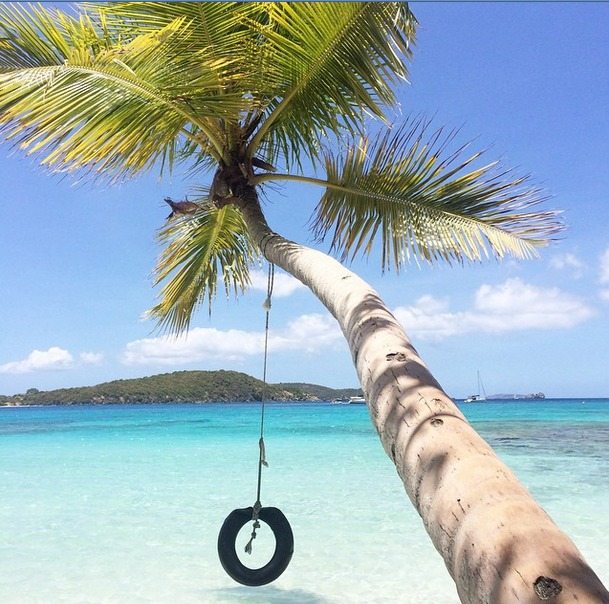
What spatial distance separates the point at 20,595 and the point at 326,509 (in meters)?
4.12

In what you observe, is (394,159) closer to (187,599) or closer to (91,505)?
(187,599)

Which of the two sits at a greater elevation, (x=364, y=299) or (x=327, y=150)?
(x=327, y=150)

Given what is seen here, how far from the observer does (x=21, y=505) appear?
9.49 meters

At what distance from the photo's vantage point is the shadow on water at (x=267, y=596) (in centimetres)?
525

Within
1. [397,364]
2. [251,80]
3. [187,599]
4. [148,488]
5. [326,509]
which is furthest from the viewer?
[148,488]

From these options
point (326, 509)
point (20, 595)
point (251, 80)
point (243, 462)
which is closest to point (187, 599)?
point (20, 595)

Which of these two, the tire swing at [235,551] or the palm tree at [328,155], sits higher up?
the palm tree at [328,155]

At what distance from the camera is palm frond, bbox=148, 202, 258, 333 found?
592 centimetres

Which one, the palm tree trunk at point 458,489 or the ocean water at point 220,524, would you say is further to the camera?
the ocean water at point 220,524

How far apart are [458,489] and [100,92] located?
278 cm

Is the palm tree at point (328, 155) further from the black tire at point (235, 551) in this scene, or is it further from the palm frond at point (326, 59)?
the black tire at point (235, 551)

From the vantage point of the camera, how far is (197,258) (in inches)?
241

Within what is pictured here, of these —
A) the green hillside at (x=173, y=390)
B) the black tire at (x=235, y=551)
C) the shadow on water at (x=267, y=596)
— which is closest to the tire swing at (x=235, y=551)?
the black tire at (x=235, y=551)

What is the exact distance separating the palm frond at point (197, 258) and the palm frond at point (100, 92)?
6.56 feet
